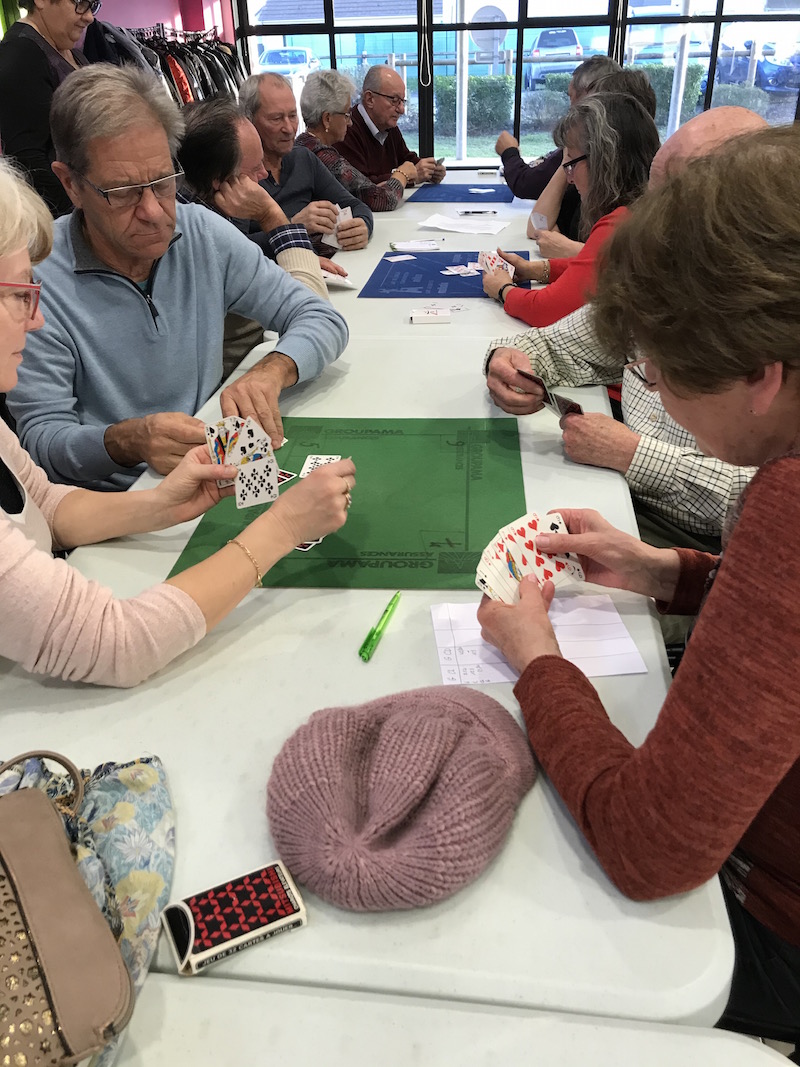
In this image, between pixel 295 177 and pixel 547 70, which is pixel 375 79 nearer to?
pixel 295 177

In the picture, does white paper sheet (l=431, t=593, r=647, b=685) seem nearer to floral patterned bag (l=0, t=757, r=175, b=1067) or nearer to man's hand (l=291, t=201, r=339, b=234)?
floral patterned bag (l=0, t=757, r=175, b=1067)

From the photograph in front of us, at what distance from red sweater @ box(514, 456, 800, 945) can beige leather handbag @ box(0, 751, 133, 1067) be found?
49 centimetres

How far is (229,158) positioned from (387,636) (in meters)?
2.06

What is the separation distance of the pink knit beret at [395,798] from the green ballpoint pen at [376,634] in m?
0.18

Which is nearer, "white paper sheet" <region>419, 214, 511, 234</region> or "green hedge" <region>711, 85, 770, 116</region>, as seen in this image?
"white paper sheet" <region>419, 214, 511, 234</region>

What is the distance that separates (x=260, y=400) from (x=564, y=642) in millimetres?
903

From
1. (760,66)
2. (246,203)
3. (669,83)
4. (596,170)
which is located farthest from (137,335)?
(760,66)

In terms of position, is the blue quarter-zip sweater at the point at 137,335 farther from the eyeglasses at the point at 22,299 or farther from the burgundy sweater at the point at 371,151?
the burgundy sweater at the point at 371,151

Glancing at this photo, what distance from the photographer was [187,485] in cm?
144

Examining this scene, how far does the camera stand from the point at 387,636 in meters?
1.18

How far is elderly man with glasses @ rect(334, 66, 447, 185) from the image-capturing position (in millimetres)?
4824

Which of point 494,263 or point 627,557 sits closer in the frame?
point 627,557

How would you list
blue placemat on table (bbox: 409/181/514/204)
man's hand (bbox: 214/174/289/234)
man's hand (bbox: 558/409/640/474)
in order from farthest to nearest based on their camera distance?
blue placemat on table (bbox: 409/181/514/204) < man's hand (bbox: 214/174/289/234) < man's hand (bbox: 558/409/640/474)

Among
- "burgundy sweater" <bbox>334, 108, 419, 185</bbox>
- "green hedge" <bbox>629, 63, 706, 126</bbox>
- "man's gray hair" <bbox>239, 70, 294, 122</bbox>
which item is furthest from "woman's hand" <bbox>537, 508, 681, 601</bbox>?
"green hedge" <bbox>629, 63, 706, 126</bbox>
